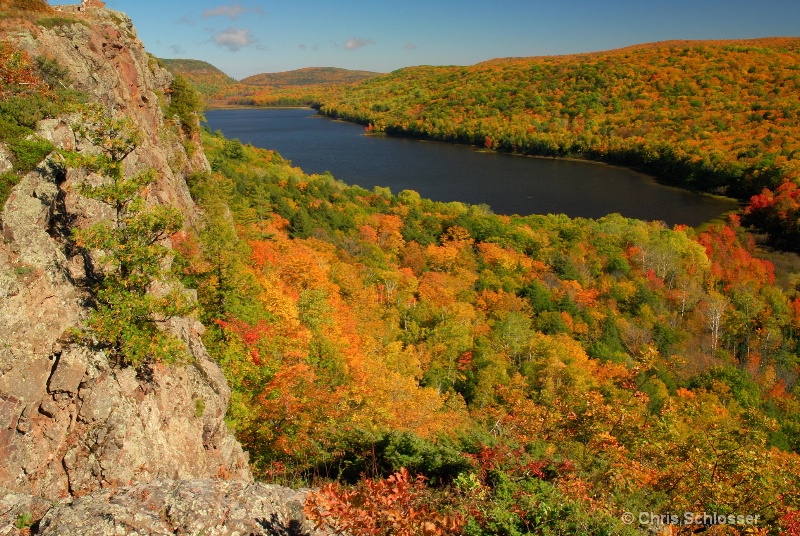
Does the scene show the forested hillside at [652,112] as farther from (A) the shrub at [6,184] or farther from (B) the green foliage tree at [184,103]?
(A) the shrub at [6,184]

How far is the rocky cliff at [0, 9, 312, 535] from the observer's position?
855cm

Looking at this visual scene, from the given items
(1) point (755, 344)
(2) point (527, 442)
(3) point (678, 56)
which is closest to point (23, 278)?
(2) point (527, 442)

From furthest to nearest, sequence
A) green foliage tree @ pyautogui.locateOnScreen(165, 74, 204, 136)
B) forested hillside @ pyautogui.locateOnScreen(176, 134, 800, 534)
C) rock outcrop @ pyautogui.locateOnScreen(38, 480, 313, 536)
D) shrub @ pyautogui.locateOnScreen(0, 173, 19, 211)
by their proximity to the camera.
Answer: green foliage tree @ pyautogui.locateOnScreen(165, 74, 204, 136)
shrub @ pyautogui.locateOnScreen(0, 173, 19, 211)
forested hillside @ pyautogui.locateOnScreen(176, 134, 800, 534)
rock outcrop @ pyautogui.locateOnScreen(38, 480, 313, 536)

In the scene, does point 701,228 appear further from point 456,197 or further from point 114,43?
point 114,43

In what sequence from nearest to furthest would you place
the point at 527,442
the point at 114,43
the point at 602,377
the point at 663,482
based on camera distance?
1. the point at 663,482
2. the point at 527,442
3. the point at 114,43
4. the point at 602,377

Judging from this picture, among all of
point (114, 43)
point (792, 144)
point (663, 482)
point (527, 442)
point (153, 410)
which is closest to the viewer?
point (153, 410)

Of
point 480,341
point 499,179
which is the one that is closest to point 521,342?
point 480,341

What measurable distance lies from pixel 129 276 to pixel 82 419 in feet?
9.81

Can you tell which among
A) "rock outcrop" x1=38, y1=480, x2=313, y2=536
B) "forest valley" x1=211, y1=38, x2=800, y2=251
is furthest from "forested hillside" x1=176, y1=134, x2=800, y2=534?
"forest valley" x1=211, y1=38, x2=800, y2=251

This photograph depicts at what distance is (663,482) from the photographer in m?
12.3

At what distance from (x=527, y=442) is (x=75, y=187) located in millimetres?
12601

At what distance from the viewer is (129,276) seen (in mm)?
10969

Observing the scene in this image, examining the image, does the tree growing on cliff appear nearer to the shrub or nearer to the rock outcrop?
the shrub

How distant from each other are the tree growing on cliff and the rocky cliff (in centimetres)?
63
